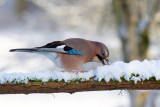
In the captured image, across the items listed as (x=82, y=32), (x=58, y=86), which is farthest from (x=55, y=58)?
(x=82, y=32)

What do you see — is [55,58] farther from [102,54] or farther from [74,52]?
[102,54]

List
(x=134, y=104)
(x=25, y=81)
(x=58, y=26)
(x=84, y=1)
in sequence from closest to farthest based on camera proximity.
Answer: (x=25, y=81) → (x=134, y=104) → (x=84, y=1) → (x=58, y=26)

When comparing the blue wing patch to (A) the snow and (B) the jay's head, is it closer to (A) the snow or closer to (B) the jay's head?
(B) the jay's head

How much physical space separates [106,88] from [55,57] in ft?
3.31

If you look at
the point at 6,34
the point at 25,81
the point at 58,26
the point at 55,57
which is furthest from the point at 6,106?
the point at 58,26

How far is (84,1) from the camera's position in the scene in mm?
14953

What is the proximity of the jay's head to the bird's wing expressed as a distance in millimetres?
270

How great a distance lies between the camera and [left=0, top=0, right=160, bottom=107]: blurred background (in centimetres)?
710

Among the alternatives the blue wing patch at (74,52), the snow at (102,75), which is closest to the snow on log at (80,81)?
the snow at (102,75)

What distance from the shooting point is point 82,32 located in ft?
48.5

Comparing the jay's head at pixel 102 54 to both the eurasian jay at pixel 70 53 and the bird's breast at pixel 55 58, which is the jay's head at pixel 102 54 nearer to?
the eurasian jay at pixel 70 53

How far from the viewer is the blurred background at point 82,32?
23.3ft

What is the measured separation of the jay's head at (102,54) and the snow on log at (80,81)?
0.94 metres

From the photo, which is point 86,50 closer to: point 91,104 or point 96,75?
point 96,75
